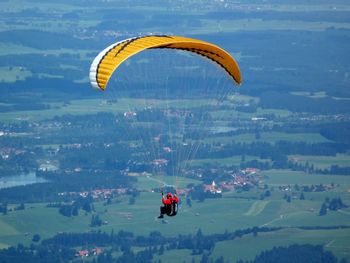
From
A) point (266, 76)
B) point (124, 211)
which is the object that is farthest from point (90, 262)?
point (266, 76)

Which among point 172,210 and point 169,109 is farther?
point 169,109

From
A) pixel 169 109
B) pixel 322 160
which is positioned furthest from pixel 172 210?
pixel 169 109

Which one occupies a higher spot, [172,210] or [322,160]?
[322,160]

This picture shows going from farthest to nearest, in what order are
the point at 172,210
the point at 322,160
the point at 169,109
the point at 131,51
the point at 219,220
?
the point at 169,109
the point at 322,160
the point at 219,220
the point at 172,210
the point at 131,51

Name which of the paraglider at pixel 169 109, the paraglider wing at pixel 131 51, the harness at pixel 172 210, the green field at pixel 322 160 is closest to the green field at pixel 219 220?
the paraglider at pixel 169 109

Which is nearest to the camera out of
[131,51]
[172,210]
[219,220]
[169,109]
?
[131,51]

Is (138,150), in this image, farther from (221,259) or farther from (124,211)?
(221,259)

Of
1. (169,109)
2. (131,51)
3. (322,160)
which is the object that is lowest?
(131,51)

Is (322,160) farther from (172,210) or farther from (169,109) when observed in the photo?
(172,210)

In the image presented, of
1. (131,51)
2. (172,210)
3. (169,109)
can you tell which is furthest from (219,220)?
(169,109)
